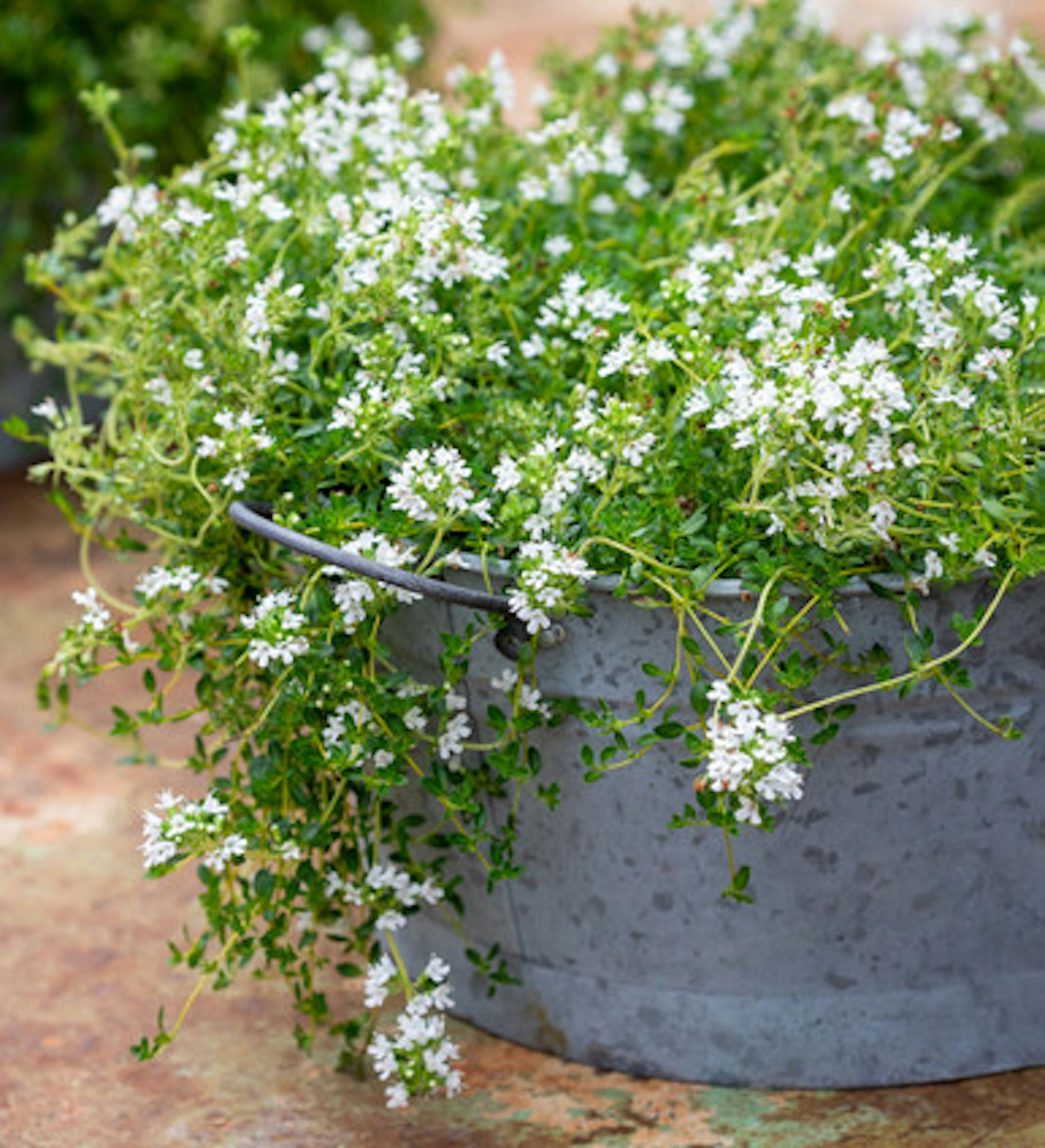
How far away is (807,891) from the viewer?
5.11 ft

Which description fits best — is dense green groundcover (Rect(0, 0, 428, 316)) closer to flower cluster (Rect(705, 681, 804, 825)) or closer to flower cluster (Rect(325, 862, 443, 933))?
flower cluster (Rect(325, 862, 443, 933))

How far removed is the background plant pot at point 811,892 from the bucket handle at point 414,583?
40mm

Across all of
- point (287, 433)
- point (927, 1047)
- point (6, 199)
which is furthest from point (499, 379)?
point (6, 199)

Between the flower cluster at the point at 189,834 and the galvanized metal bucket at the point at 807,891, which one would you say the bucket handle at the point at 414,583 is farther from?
the flower cluster at the point at 189,834

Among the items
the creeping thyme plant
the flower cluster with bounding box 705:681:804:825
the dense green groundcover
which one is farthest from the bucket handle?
the dense green groundcover

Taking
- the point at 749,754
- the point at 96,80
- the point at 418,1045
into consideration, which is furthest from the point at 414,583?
the point at 96,80

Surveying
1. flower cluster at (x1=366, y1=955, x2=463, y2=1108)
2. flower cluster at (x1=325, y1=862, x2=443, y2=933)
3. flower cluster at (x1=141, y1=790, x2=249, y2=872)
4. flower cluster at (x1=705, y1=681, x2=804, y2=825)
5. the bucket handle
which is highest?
the bucket handle

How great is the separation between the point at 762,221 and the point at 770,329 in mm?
353

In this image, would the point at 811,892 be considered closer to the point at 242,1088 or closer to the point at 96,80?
the point at 242,1088

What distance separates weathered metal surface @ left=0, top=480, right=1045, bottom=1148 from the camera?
5.31 feet

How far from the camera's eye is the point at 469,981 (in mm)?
1772

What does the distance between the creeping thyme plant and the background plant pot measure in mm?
31

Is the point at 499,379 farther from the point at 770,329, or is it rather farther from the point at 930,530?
the point at 930,530

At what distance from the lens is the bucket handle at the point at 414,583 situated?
1.40 m
